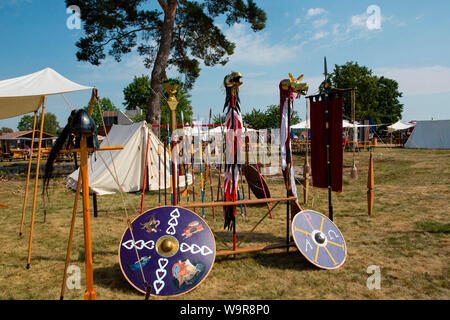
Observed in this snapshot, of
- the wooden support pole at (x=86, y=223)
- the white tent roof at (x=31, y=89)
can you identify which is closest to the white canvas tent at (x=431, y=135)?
the white tent roof at (x=31, y=89)

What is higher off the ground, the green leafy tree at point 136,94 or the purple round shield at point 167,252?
the green leafy tree at point 136,94

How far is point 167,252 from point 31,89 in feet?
9.02

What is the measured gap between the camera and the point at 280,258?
13.0 ft

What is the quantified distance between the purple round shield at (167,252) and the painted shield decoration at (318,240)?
45.7 inches

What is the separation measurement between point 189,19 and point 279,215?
10126 millimetres

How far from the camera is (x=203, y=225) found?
356cm

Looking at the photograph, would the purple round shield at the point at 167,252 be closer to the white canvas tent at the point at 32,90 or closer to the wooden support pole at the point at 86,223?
the wooden support pole at the point at 86,223

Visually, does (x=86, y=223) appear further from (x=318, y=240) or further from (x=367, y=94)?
(x=367, y=94)

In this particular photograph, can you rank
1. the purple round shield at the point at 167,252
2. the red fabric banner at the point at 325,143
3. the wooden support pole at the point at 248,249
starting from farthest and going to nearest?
the red fabric banner at the point at 325,143 < the wooden support pole at the point at 248,249 < the purple round shield at the point at 167,252

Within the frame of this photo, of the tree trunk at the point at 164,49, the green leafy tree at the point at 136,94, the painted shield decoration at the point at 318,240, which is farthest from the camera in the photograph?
the green leafy tree at the point at 136,94

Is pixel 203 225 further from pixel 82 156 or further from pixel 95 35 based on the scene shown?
pixel 95 35

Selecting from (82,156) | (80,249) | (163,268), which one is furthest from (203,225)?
(80,249)

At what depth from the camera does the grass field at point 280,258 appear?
3.08m

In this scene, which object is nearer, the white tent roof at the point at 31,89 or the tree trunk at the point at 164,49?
the white tent roof at the point at 31,89
